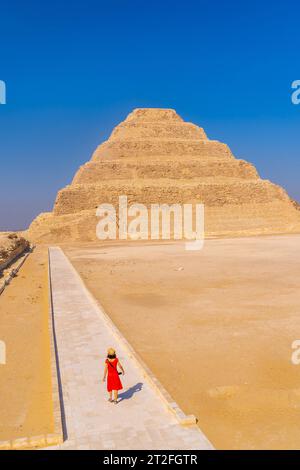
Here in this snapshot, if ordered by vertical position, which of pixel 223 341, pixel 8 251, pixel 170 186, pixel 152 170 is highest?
pixel 152 170

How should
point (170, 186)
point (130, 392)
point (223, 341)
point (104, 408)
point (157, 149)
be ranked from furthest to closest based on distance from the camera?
point (157, 149) → point (170, 186) → point (223, 341) → point (130, 392) → point (104, 408)

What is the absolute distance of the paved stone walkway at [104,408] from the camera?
14.2 feet

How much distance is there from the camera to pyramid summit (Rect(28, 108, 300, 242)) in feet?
161

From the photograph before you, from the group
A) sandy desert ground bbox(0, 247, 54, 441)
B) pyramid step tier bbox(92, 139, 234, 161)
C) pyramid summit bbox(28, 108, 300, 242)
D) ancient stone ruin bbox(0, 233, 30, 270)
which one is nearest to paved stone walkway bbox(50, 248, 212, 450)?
sandy desert ground bbox(0, 247, 54, 441)

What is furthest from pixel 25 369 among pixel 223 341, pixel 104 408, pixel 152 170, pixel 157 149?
pixel 157 149

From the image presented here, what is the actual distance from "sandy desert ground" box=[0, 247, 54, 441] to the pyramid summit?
1282 inches

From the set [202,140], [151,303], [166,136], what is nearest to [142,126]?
[166,136]

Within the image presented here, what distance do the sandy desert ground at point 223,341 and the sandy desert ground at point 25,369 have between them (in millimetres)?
1787

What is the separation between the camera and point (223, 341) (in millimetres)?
8148

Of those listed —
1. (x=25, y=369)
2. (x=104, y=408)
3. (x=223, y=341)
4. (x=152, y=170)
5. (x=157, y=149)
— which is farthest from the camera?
(x=157, y=149)

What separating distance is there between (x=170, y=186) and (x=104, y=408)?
4824 cm

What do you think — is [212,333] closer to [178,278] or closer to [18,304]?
[18,304]

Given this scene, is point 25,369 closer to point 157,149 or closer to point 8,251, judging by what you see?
point 8,251
